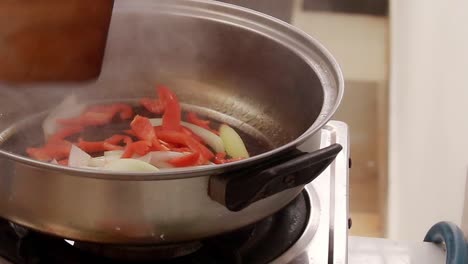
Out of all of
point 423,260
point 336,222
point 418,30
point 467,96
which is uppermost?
point 418,30

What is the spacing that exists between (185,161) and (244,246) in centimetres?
13

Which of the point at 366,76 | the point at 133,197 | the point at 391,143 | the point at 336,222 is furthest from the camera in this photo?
the point at 366,76

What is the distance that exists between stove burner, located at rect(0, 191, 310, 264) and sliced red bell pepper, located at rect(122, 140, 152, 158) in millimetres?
143

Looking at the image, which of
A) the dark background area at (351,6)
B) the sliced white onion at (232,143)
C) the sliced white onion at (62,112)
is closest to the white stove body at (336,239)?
the sliced white onion at (232,143)

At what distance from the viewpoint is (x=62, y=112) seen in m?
0.97

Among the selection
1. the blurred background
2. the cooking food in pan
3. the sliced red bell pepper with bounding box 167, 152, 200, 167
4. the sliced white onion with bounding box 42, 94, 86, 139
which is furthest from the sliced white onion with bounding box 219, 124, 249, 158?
the blurred background

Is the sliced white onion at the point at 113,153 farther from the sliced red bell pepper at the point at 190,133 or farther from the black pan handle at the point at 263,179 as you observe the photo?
the black pan handle at the point at 263,179

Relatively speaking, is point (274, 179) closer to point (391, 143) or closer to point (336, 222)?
point (336, 222)

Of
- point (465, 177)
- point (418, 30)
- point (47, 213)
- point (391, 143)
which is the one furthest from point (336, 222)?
point (391, 143)

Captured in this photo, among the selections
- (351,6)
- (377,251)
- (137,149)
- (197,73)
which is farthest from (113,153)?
(351,6)

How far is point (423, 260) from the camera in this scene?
0.98m

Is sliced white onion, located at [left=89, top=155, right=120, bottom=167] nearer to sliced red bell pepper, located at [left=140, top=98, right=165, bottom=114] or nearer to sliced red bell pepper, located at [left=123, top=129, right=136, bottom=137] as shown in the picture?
sliced red bell pepper, located at [left=123, top=129, right=136, bottom=137]

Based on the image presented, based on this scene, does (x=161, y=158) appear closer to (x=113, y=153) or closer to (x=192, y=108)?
(x=113, y=153)

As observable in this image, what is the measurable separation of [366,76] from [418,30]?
0.57m
